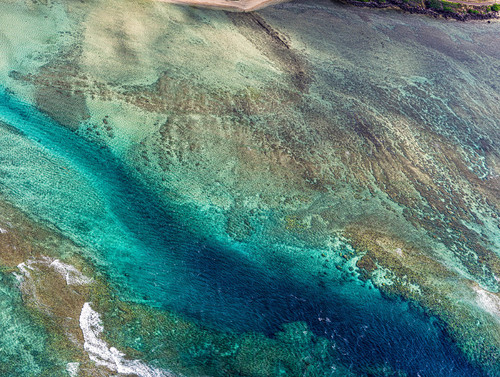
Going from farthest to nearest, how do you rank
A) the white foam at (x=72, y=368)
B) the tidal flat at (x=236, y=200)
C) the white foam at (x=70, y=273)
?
the white foam at (x=70, y=273) → the tidal flat at (x=236, y=200) → the white foam at (x=72, y=368)

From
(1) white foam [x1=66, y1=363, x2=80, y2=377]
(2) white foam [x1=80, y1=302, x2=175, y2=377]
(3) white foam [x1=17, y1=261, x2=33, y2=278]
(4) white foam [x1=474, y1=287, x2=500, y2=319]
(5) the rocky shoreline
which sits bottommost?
(1) white foam [x1=66, y1=363, x2=80, y2=377]

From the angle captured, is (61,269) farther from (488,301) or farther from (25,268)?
(488,301)

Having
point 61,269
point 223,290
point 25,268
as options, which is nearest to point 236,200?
point 223,290

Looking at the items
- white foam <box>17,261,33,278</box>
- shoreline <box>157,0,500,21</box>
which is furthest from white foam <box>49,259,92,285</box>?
shoreline <box>157,0,500,21</box>

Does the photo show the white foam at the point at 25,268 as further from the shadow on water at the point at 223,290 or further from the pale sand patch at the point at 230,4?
the pale sand patch at the point at 230,4

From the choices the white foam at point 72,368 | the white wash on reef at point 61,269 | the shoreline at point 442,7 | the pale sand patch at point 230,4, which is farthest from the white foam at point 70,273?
the shoreline at point 442,7

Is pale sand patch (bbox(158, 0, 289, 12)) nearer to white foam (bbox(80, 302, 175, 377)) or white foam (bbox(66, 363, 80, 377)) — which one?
white foam (bbox(80, 302, 175, 377))
